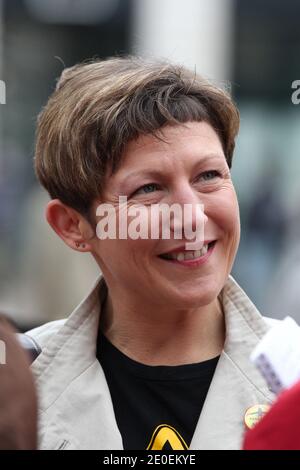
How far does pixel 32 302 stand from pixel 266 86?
572 cm

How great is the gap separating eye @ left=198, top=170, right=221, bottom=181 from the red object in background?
3.02 feet

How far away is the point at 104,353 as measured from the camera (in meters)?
2.68

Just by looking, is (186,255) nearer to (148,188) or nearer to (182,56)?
(148,188)

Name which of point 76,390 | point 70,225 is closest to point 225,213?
point 70,225

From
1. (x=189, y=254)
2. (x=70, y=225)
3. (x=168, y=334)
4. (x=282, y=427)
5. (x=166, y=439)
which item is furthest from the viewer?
(x=70, y=225)

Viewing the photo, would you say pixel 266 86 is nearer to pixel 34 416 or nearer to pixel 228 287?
pixel 228 287

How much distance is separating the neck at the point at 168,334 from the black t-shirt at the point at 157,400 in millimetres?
32

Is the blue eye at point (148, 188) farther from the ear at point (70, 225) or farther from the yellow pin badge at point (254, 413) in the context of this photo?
the yellow pin badge at point (254, 413)

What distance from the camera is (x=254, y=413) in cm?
240

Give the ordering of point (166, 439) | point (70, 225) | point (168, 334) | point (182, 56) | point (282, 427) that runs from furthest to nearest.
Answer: point (182, 56), point (70, 225), point (168, 334), point (166, 439), point (282, 427)

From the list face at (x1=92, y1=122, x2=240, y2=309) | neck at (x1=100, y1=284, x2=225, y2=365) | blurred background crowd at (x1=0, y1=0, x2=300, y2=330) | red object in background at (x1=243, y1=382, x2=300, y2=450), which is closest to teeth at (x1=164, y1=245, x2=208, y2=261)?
face at (x1=92, y1=122, x2=240, y2=309)

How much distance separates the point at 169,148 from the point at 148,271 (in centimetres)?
32

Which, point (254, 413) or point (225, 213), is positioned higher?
point (225, 213)

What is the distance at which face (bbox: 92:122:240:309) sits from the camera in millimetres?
2455
